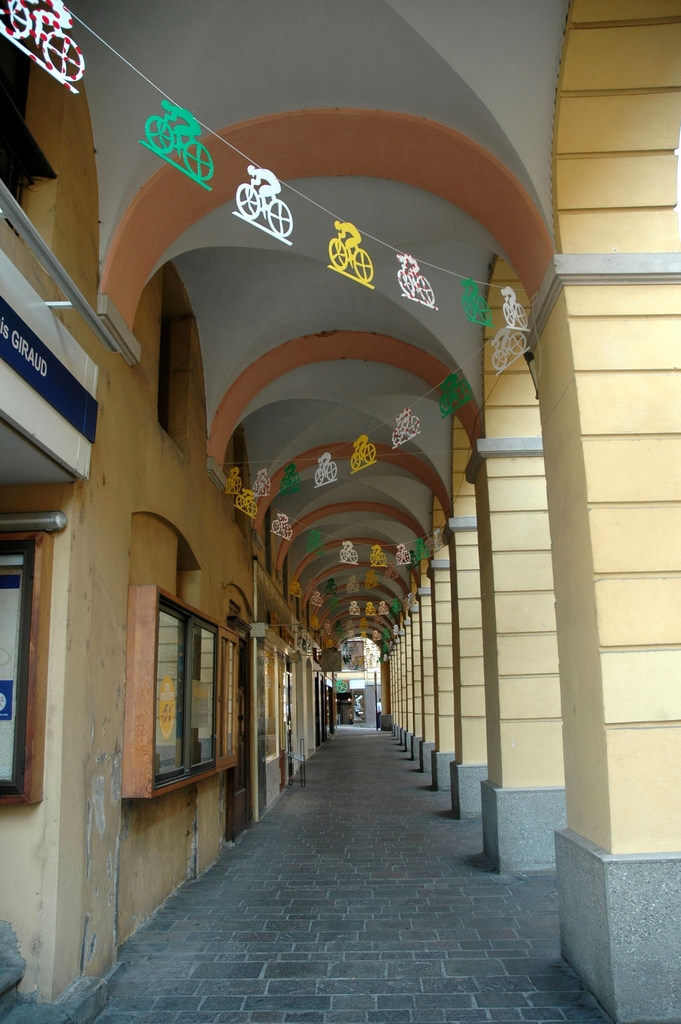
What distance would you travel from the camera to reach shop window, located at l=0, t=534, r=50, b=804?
4176mm

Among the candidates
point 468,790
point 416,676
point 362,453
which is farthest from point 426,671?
point 362,453

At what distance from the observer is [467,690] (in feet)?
36.8

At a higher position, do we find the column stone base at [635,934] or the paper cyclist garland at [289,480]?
the paper cyclist garland at [289,480]

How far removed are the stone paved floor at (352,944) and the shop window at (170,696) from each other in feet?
3.64

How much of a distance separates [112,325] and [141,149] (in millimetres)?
1304

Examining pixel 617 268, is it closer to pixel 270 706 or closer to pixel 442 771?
pixel 270 706

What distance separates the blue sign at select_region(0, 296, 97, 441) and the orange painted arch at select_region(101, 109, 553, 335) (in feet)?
3.64

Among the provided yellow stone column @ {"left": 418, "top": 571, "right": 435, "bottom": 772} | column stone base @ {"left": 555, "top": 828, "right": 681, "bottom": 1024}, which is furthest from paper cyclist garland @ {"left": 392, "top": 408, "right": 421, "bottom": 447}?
yellow stone column @ {"left": 418, "top": 571, "right": 435, "bottom": 772}

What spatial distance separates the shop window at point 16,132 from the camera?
169 inches

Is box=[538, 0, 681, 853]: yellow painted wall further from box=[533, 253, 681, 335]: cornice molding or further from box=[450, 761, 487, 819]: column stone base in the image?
box=[450, 761, 487, 819]: column stone base

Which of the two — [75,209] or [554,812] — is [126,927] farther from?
[75,209]

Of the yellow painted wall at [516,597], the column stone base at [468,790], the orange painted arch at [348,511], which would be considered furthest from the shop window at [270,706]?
the yellow painted wall at [516,597]

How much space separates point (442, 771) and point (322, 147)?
1172cm

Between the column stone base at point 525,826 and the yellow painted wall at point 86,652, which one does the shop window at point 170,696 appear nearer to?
the yellow painted wall at point 86,652
